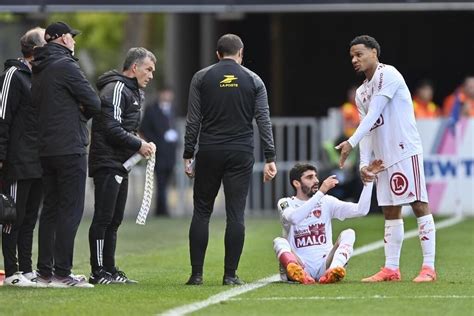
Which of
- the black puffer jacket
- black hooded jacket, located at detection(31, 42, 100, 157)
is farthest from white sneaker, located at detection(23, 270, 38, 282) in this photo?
black hooded jacket, located at detection(31, 42, 100, 157)

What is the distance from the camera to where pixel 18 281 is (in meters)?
13.2

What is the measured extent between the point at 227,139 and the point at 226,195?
484 millimetres

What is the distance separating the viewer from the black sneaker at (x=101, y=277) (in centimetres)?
1327

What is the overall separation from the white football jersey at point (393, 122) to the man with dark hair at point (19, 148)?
115 inches

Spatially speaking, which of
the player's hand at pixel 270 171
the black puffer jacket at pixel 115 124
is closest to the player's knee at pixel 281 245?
the player's hand at pixel 270 171

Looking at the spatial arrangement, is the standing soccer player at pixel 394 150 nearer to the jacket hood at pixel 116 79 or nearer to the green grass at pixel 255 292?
the green grass at pixel 255 292

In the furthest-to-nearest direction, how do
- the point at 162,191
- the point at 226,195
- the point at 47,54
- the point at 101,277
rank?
the point at 162,191 < the point at 101,277 < the point at 226,195 < the point at 47,54

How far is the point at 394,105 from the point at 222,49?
155 cm

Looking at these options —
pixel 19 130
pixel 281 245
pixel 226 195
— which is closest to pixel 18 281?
pixel 19 130

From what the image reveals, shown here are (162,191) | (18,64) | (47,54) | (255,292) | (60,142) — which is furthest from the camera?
(162,191)

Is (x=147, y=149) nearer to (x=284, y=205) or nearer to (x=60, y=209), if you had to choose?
(x=60, y=209)

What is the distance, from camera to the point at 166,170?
84.1ft

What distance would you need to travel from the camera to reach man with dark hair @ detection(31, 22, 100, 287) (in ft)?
41.7

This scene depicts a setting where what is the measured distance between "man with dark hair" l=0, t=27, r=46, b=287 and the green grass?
62 cm
